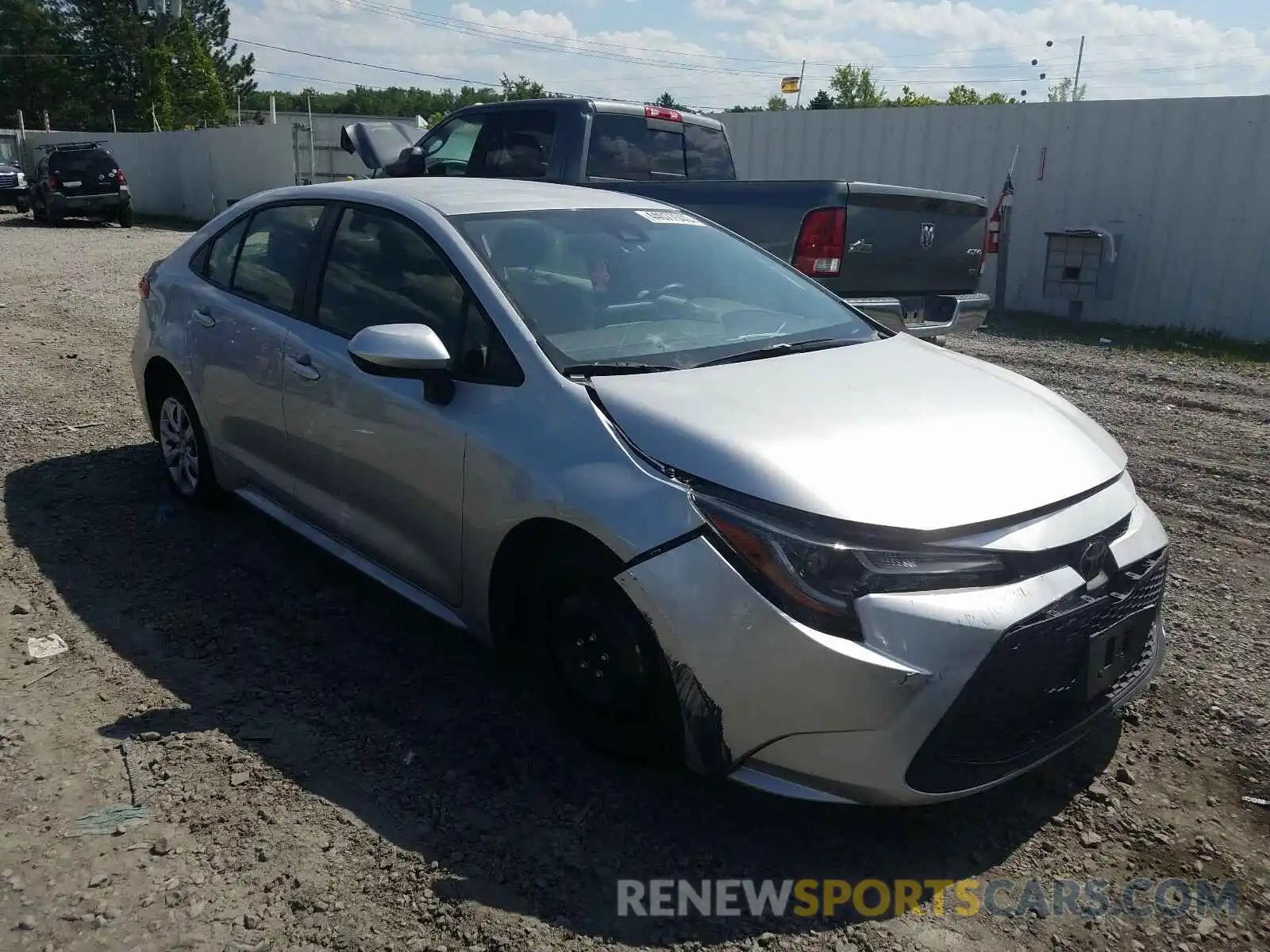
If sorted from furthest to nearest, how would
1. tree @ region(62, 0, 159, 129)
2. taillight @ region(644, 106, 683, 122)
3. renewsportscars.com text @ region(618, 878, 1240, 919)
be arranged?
tree @ region(62, 0, 159, 129) < taillight @ region(644, 106, 683, 122) < renewsportscars.com text @ region(618, 878, 1240, 919)

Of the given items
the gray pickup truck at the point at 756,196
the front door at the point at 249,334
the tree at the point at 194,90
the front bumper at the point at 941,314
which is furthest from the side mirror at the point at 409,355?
the tree at the point at 194,90

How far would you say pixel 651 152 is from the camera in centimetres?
844

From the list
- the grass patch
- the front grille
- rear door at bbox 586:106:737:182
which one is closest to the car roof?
the front grille

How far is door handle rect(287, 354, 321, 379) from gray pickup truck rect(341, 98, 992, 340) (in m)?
2.46

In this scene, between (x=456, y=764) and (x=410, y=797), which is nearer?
(x=410, y=797)

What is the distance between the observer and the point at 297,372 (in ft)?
13.5

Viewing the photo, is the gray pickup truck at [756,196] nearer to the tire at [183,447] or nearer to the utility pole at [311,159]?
the tire at [183,447]

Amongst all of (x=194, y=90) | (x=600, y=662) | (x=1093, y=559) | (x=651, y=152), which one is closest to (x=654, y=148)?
(x=651, y=152)

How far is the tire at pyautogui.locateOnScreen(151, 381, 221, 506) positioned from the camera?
16.5 feet

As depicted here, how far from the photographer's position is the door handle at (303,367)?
404 centimetres

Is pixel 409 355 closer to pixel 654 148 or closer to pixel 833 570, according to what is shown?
pixel 833 570

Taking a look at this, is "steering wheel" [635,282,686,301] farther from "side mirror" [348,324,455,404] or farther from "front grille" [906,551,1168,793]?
"front grille" [906,551,1168,793]

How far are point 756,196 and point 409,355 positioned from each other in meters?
3.96

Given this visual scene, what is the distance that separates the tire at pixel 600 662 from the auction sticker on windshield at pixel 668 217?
67.0 inches
